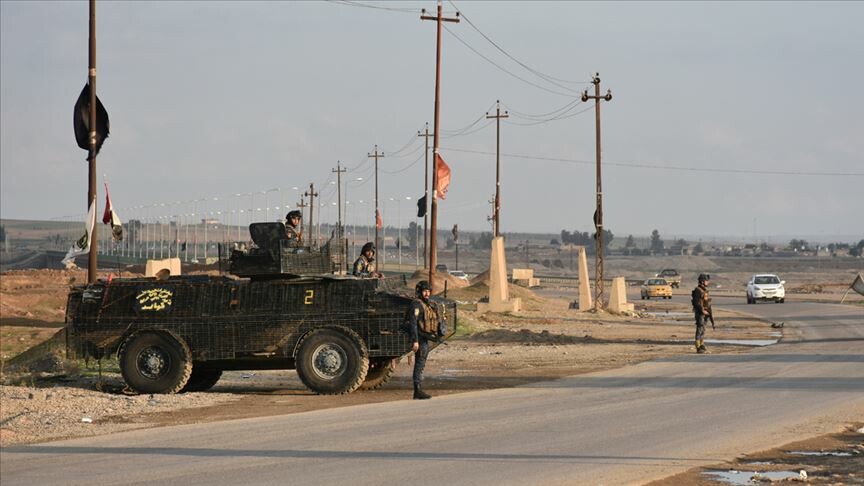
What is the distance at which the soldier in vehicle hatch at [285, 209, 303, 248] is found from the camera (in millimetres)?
20609

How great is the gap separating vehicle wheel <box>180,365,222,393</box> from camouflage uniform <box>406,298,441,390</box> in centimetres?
436

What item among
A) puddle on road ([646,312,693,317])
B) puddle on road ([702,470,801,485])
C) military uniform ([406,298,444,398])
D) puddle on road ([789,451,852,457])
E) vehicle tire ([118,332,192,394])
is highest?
military uniform ([406,298,444,398])

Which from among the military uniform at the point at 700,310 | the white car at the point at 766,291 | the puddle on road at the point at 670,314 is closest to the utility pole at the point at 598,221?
the puddle on road at the point at 670,314

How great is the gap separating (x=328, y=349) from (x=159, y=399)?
8.80ft

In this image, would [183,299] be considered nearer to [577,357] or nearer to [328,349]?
[328,349]

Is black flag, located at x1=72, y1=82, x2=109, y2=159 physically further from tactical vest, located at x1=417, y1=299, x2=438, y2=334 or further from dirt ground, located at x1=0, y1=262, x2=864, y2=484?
tactical vest, located at x1=417, y1=299, x2=438, y2=334

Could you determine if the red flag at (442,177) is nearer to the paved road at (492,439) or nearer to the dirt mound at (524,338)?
the dirt mound at (524,338)

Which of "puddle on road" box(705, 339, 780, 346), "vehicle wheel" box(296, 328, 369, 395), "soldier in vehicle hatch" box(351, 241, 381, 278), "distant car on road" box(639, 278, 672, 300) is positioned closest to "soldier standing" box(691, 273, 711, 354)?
"puddle on road" box(705, 339, 780, 346)

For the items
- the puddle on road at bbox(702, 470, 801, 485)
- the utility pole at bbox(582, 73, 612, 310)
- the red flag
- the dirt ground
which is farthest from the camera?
the utility pole at bbox(582, 73, 612, 310)

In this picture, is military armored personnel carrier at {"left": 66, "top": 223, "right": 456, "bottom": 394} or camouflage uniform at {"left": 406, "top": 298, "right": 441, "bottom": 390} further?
military armored personnel carrier at {"left": 66, "top": 223, "right": 456, "bottom": 394}

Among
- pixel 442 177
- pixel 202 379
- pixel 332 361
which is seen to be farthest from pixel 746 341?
pixel 332 361

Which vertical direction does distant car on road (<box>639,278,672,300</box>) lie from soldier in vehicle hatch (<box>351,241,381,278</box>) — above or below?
below

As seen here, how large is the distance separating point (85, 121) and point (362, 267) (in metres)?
8.22

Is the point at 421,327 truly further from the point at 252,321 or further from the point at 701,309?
the point at 701,309
